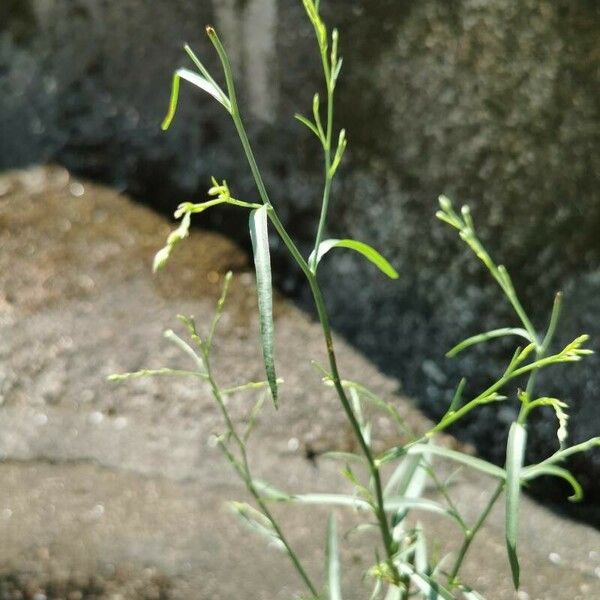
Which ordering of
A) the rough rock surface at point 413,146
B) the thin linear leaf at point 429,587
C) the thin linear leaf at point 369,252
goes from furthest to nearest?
the rough rock surface at point 413,146
the thin linear leaf at point 429,587
the thin linear leaf at point 369,252

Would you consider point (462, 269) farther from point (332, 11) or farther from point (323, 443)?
point (332, 11)

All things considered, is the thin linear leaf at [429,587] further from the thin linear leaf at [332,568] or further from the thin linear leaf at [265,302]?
the thin linear leaf at [265,302]

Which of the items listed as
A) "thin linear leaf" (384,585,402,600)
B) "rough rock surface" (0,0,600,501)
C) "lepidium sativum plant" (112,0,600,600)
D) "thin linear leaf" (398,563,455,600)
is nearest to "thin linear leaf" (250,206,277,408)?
"lepidium sativum plant" (112,0,600,600)

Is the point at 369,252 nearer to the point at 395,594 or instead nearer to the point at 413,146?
the point at 395,594

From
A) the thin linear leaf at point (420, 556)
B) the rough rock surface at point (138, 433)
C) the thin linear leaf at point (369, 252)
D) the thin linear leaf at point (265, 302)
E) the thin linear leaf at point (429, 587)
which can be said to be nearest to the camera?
the thin linear leaf at point (265, 302)

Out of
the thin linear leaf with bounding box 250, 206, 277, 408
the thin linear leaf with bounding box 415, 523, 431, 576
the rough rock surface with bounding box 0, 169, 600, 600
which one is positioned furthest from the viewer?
the rough rock surface with bounding box 0, 169, 600, 600

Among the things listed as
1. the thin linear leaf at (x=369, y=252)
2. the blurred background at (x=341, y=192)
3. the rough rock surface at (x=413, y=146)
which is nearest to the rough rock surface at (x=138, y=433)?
the blurred background at (x=341, y=192)

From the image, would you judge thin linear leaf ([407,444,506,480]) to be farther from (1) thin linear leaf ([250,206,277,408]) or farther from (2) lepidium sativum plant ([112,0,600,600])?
(1) thin linear leaf ([250,206,277,408])

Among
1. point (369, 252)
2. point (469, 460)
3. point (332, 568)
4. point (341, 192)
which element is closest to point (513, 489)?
point (469, 460)
